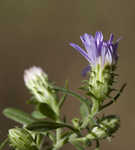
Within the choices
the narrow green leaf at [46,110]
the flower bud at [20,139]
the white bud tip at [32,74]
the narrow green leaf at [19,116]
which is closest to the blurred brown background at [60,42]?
the white bud tip at [32,74]

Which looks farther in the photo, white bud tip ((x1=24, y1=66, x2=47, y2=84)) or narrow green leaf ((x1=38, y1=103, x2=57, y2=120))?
white bud tip ((x1=24, y1=66, x2=47, y2=84))

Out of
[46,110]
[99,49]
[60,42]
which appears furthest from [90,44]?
[60,42]

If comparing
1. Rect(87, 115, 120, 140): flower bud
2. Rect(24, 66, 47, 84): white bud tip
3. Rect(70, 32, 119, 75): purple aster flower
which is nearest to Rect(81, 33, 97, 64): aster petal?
Rect(70, 32, 119, 75): purple aster flower

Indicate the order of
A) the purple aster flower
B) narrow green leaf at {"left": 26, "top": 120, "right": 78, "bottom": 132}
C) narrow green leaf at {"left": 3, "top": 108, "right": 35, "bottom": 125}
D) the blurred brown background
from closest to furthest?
narrow green leaf at {"left": 26, "top": 120, "right": 78, "bottom": 132}
the purple aster flower
narrow green leaf at {"left": 3, "top": 108, "right": 35, "bottom": 125}
the blurred brown background

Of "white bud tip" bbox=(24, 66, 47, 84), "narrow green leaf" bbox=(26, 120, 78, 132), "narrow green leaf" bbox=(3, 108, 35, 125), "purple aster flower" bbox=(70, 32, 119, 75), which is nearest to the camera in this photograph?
"narrow green leaf" bbox=(26, 120, 78, 132)

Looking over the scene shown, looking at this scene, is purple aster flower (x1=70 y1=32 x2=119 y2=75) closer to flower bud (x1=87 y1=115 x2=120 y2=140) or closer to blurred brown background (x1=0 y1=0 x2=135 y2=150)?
flower bud (x1=87 y1=115 x2=120 y2=140)

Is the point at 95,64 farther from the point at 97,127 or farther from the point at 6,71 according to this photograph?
A: the point at 6,71
